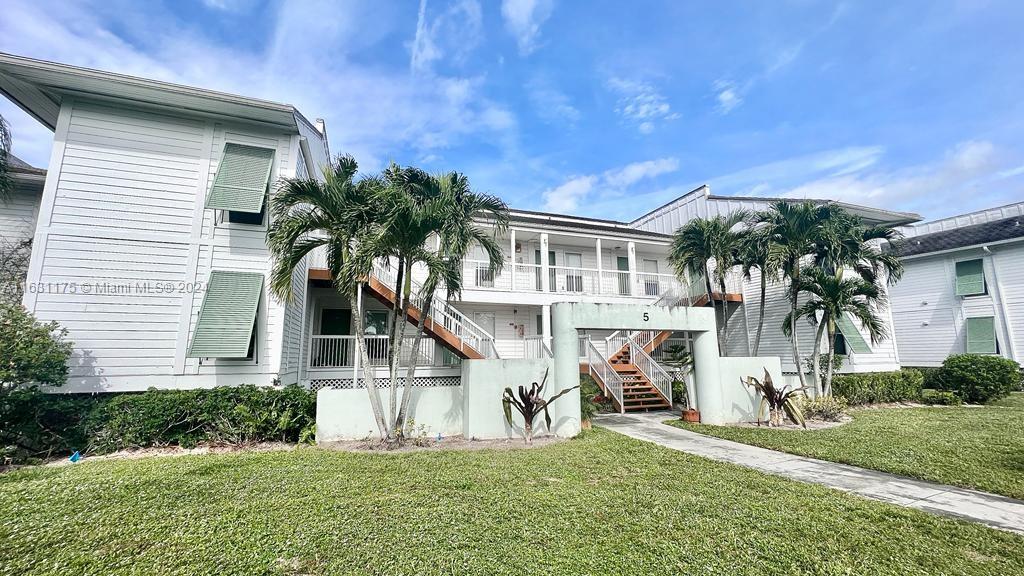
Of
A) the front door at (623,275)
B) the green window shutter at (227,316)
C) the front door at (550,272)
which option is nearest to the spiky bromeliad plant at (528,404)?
the green window shutter at (227,316)

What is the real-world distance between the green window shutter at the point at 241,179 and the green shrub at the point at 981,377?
23092mm

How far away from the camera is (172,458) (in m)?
7.41

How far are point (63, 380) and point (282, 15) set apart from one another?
8.92 metres

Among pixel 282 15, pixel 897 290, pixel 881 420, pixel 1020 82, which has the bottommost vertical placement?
pixel 881 420

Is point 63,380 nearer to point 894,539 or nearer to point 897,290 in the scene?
point 894,539

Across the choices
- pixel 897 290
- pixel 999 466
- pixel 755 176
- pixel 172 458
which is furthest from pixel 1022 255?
pixel 172 458

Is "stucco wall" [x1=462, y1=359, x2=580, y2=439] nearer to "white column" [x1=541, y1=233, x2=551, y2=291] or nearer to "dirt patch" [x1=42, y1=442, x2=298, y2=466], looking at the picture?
"dirt patch" [x1=42, y1=442, x2=298, y2=466]

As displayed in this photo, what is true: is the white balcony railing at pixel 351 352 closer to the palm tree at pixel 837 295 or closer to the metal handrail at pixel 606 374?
the metal handrail at pixel 606 374

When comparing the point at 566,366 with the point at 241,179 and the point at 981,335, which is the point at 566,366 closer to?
the point at 241,179

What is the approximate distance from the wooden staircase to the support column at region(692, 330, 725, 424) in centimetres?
314

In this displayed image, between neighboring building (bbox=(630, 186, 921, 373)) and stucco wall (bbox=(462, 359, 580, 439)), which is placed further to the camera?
neighboring building (bbox=(630, 186, 921, 373))

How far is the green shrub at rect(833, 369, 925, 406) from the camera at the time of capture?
46.2ft

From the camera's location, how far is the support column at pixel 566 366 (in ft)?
30.5

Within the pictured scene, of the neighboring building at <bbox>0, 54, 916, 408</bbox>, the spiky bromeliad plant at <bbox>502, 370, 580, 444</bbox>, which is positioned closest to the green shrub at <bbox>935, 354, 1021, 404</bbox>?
the neighboring building at <bbox>0, 54, 916, 408</bbox>
